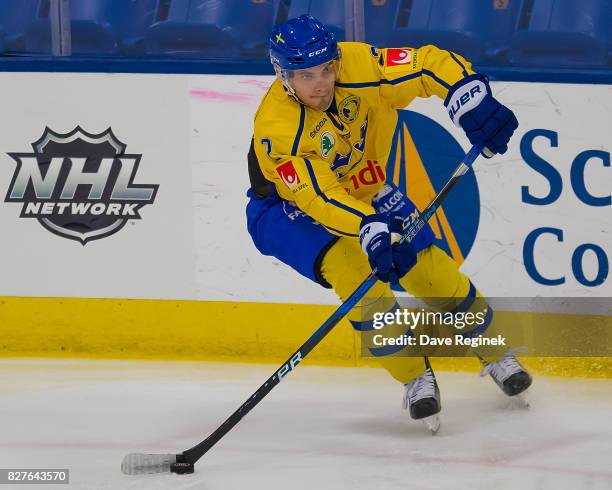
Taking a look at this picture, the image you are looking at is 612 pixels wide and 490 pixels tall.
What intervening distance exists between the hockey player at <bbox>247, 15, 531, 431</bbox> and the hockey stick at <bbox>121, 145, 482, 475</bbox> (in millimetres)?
80

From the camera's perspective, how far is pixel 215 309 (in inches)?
173

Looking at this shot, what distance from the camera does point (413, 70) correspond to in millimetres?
3406

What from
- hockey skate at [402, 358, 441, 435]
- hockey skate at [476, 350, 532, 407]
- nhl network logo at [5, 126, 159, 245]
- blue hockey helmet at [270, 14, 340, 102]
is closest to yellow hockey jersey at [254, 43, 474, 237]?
blue hockey helmet at [270, 14, 340, 102]

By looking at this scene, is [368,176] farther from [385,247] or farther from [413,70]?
[385,247]

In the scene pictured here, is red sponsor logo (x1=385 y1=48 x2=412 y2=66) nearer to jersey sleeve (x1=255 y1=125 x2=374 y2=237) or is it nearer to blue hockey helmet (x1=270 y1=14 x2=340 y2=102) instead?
blue hockey helmet (x1=270 y1=14 x2=340 y2=102)

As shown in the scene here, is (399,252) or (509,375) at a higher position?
(399,252)

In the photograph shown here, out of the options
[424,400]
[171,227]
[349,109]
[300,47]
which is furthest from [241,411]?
[171,227]

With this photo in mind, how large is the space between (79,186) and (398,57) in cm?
155

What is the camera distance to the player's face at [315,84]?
3.23m

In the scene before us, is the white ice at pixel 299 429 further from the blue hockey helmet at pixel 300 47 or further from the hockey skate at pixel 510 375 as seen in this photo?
the blue hockey helmet at pixel 300 47

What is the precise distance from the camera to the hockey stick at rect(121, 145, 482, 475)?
3156 millimetres

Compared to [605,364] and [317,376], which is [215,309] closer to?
[317,376]

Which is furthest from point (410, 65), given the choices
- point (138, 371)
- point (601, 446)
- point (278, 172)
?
point (138, 371)

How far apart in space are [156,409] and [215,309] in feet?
2.03
